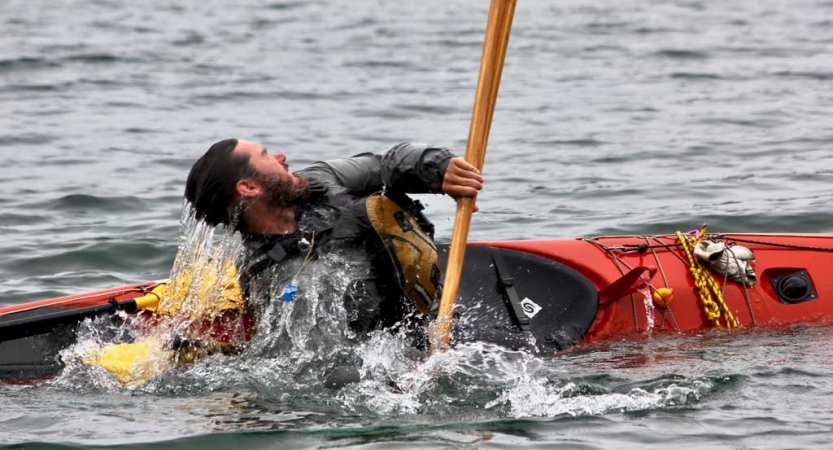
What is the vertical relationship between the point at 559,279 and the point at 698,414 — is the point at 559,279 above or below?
above

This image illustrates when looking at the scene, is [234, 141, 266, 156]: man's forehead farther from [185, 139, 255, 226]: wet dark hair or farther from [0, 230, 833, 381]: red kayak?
[0, 230, 833, 381]: red kayak

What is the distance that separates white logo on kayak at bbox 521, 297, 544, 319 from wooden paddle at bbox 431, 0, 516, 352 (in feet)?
2.38

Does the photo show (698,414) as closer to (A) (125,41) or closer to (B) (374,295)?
(B) (374,295)

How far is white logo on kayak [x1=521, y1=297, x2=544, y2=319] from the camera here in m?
5.72

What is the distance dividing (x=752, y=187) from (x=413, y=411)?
521cm

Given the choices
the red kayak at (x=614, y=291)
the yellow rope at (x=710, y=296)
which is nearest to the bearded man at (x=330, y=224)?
the red kayak at (x=614, y=291)

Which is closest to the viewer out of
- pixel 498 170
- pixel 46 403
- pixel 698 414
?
pixel 698 414

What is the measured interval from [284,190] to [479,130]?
80cm

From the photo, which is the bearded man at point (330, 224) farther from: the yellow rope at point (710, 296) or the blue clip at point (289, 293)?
the yellow rope at point (710, 296)

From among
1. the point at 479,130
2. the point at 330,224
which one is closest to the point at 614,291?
the point at 479,130

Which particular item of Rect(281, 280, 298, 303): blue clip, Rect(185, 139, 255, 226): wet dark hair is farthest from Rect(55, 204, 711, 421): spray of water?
→ Rect(185, 139, 255, 226): wet dark hair

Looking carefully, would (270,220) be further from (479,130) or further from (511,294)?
(511,294)

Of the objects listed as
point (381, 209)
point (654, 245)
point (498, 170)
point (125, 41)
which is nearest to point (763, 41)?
point (498, 170)

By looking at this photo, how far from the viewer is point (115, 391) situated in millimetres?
5102
